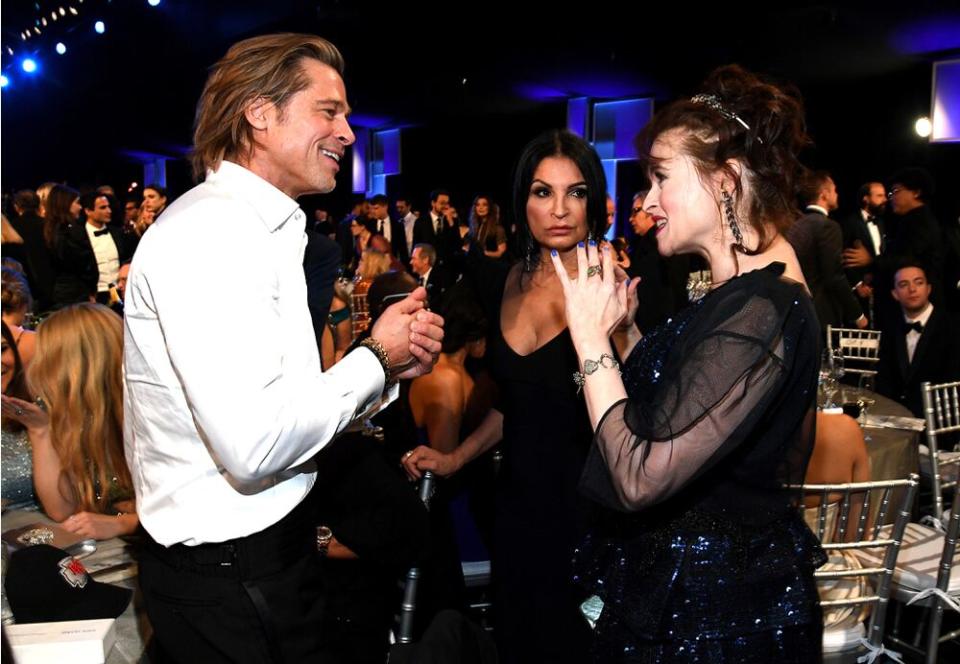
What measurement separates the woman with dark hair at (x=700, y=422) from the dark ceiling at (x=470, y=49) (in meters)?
6.90

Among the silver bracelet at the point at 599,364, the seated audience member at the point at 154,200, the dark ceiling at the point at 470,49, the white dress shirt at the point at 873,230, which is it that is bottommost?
the silver bracelet at the point at 599,364

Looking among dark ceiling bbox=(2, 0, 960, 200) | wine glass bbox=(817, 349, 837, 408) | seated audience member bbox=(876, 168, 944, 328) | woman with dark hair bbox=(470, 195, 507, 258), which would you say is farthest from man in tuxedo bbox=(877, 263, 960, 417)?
woman with dark hair bbox=(470, 195, 507, 258)

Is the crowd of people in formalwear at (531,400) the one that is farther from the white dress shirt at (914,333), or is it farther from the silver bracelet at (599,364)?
the white dress shirt at (914,333)

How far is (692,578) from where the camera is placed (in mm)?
1454

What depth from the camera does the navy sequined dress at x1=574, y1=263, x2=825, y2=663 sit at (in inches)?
52.5

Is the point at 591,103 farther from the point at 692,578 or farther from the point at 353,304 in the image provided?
the point at 692,578

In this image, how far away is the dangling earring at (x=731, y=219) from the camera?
148cm

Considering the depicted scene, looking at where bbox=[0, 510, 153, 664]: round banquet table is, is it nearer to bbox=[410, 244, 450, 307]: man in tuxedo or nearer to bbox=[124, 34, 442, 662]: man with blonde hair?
bbox=[124, 34, 442, 662]: man with blonde hair

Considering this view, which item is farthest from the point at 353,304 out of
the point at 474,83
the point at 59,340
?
the point at 474,83

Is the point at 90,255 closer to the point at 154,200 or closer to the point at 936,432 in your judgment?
the point at 154,200

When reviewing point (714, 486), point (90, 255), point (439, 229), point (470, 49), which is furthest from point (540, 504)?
point (439, 229)

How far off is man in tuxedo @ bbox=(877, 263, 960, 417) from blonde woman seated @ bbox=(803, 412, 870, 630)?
2201mm

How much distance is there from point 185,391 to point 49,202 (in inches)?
277

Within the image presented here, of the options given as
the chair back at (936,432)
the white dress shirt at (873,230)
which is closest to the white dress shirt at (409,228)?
the white dress shirt at (873,230)
